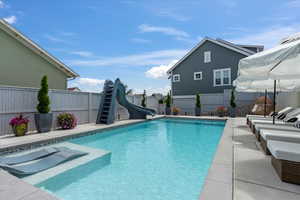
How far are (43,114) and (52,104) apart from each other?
3.73 ft

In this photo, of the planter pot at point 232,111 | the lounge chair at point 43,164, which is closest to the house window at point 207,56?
the planter pot at point 232,111

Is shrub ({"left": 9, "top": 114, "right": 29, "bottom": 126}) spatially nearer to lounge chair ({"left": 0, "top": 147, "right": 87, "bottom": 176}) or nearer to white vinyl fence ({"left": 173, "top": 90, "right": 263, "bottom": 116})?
lounge chair ({"left": 0, "top": 147, "right": 87, "bottom": 176})

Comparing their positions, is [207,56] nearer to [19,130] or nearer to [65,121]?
[65,121]

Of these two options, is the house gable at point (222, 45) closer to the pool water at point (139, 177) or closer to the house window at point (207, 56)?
the house window at point (207, 56)

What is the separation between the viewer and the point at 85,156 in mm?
4254

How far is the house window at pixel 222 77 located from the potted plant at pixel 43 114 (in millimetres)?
14546

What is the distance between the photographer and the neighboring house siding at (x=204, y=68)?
16078mm

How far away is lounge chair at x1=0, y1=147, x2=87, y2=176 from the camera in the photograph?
3.25m

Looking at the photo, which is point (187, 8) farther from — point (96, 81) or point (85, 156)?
point (96, 81)

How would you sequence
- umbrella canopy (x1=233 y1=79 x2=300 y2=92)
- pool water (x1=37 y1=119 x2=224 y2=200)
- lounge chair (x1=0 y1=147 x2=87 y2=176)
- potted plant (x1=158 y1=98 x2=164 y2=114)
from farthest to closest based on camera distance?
potted plant (x1=158 y1=98 x2=164 y2=114)
umbrella canopy (x1=233 y1=79 x2=300 y2=92)
lounge chair (x1=0 y1=147 x2=87 y2=176)
pool water (x1=37 y1=119 x2=224 y2=200)

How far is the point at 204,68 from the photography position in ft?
56.9

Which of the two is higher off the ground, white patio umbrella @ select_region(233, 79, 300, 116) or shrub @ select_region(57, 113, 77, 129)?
white patio umbrella @ select_region(233, 79, 300, 116)

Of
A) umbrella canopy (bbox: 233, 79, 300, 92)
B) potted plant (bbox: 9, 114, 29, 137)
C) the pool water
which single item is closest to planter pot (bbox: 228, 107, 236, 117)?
umbrella canopy (bbox: 233, 79, 300, 92)

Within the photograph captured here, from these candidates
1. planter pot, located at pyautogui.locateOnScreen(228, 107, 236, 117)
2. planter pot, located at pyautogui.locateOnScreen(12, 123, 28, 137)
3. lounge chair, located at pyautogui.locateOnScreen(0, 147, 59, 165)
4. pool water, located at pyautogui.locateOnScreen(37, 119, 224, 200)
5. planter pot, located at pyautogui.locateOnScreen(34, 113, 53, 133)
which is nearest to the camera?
pool water, located at pyautogui.locateOnScreen(37, 119, 224, 200)
